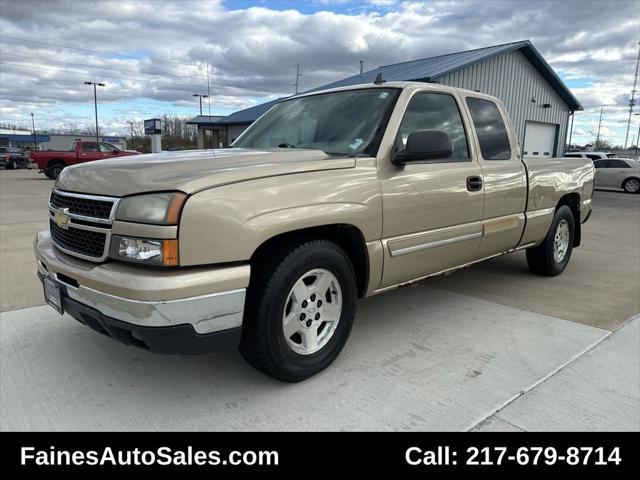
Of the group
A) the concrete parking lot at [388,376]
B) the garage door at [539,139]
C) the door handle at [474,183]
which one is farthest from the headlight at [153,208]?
the garage door at [539,139]

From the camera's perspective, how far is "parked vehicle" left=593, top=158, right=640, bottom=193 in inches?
784

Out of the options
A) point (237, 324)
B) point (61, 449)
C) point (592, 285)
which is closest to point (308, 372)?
point (237, 324)

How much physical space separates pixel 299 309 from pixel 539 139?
66.4 feet

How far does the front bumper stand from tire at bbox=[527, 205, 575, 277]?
405 cm

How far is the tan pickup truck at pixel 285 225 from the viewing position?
2.33 meters

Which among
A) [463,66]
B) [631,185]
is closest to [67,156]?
[463,66]

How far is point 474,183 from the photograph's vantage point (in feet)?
12.8

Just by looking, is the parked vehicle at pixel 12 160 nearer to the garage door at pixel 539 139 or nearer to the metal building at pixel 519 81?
the metal building at pixel 519 81

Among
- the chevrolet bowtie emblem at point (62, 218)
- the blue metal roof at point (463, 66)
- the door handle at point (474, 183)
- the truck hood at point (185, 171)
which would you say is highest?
the blue metal roof at point (463, 66)

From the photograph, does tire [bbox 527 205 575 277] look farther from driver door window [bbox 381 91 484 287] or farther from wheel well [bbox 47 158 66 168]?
wheel well [bbox 47 158 66 168]

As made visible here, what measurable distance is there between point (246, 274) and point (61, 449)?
4.06ft

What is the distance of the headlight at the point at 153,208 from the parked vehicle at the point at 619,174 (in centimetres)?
2231

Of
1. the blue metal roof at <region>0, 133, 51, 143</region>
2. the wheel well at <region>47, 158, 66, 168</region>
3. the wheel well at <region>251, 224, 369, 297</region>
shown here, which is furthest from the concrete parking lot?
the blue metal roof at <region>0, 133, 51, 143</region>

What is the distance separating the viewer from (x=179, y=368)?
320 cm
